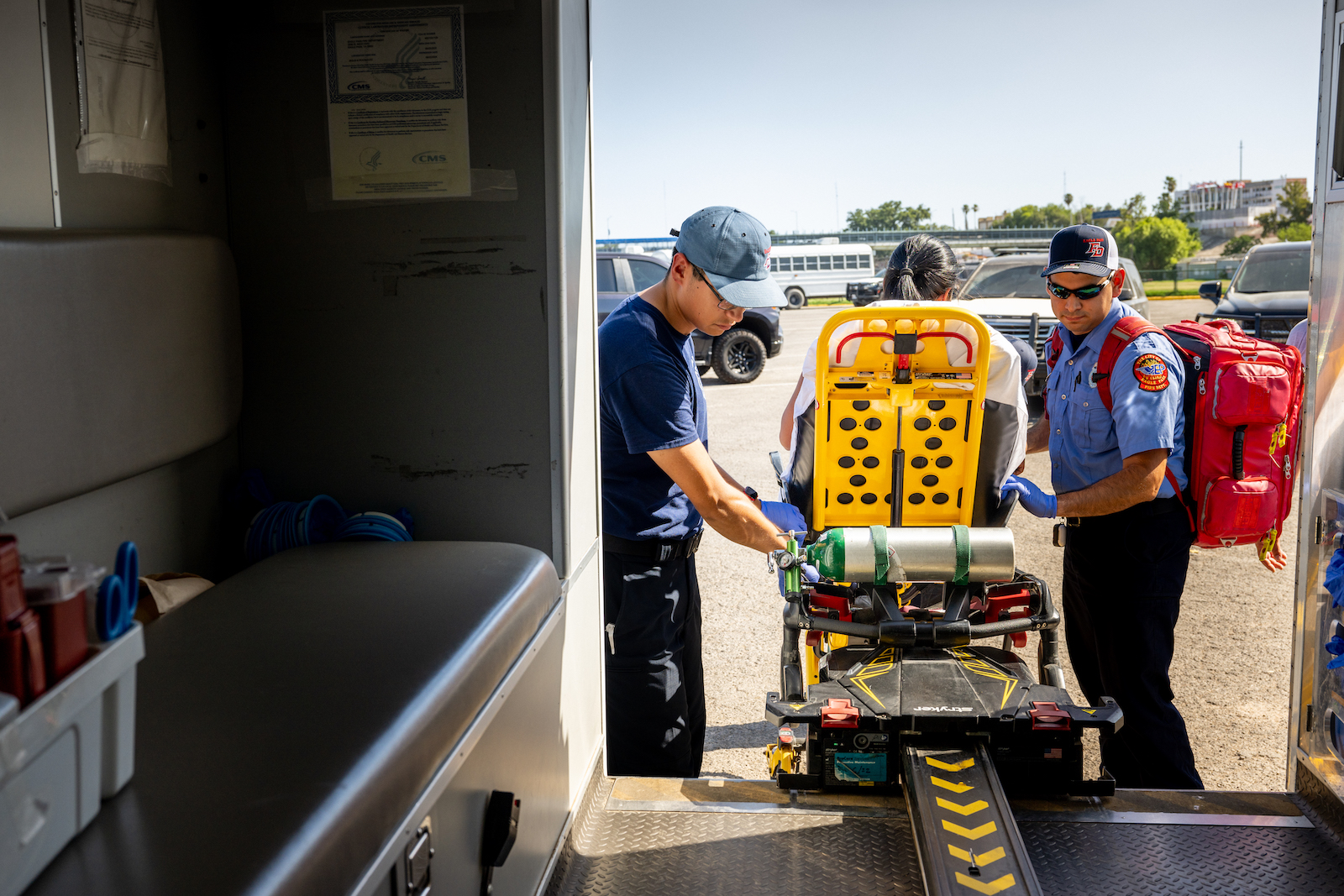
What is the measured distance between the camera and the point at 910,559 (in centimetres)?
291

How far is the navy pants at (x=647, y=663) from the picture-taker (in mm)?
3018

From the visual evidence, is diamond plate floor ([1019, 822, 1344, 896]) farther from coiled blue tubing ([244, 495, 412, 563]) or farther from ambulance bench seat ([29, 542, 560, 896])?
coiled blue tubing ([244, 495, 412, 563])

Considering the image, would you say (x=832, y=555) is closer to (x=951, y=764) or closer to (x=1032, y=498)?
(x=951, y=764)

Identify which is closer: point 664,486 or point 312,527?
point 312,527

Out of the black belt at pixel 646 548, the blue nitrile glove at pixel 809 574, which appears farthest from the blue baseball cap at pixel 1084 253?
the black belt at pixel 646 548

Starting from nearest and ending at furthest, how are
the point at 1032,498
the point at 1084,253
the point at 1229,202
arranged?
the point at 1032,498, the point at 1084,253, the point at 1229,202

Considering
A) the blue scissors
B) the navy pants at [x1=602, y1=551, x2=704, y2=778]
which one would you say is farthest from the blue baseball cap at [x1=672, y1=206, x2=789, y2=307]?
the blue scissors

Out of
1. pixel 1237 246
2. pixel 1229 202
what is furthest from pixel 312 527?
pixel 1229 202

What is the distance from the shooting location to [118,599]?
107 centimetres

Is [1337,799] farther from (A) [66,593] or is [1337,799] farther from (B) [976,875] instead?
(A) [66,593]

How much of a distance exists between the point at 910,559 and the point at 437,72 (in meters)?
1.86

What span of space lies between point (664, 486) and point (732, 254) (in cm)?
74

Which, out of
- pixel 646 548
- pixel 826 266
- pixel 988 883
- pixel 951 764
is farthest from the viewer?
pixel 826 266

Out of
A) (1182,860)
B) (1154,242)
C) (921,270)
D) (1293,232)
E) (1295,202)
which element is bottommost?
(1182,860)
